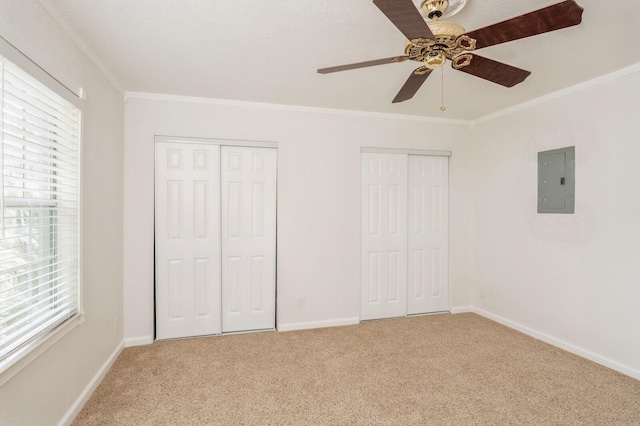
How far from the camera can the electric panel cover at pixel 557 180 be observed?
2900 millimetres

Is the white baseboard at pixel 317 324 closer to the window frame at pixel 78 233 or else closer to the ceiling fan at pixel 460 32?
the window frame at pixel 78 233

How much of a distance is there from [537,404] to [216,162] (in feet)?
10.9

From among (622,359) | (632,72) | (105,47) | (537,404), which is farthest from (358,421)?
(632,72)

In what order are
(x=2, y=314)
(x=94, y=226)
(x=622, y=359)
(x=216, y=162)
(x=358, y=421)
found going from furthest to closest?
1. (x=216, y=162)
2. (x=622, y=359)
3. (x=94, y=226)
4. (x=358, y=421)
5. (x=2, y=314)

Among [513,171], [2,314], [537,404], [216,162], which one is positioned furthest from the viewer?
[513,171]

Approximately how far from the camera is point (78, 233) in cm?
205

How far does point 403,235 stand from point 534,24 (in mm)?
2753

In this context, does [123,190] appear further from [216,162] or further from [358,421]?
[358,421]

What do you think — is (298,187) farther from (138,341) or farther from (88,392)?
(88,392)

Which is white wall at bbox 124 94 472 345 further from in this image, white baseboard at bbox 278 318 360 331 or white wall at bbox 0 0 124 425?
white wall at bbox 0 0 124 425

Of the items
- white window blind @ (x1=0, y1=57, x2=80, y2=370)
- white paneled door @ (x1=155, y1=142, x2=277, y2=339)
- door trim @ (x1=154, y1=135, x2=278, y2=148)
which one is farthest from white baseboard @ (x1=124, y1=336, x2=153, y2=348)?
door trim @ (x1=154, y1=135, x2=278, y2=148)

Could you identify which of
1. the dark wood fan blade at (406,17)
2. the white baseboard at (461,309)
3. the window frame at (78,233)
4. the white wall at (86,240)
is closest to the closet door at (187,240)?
the white wall at (86,240)

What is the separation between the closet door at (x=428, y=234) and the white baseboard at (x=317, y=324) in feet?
2.64

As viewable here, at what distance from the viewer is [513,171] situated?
138 inches
